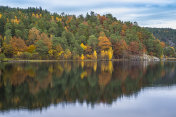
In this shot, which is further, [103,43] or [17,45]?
[103,43]

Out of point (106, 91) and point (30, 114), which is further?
point (106, 91)

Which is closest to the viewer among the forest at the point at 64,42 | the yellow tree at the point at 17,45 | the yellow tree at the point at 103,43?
the yellow tree at the point at 17,45

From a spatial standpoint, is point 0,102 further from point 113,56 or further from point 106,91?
point 113,56

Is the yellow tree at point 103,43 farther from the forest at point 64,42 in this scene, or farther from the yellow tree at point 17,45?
the yellow tree at point 17,45

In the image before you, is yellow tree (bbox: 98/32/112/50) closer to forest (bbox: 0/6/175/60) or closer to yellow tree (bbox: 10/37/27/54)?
forest (bbox: 0/6/175/60)

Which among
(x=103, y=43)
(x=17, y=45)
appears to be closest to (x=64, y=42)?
(x=103, y=43)

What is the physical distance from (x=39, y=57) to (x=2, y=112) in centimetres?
8940

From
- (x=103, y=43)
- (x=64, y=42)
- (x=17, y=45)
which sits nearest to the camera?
(x=17, y=45)

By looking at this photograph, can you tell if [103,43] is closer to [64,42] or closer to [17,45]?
[64,42]

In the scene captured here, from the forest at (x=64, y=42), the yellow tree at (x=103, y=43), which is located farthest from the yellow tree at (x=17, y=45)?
the yellow tree at (x=103, y=43)

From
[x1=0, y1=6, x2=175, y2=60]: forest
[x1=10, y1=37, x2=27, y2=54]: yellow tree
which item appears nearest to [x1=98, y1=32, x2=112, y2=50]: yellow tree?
[x1=0, y1=6, x2=175, y2=60]: forest

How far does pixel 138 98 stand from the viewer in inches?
834

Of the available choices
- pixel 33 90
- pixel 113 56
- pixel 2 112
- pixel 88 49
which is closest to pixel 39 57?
pixel 88 49

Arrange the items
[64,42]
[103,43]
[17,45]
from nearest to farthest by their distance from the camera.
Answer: [17,45] < [64,42] < [103,43]
